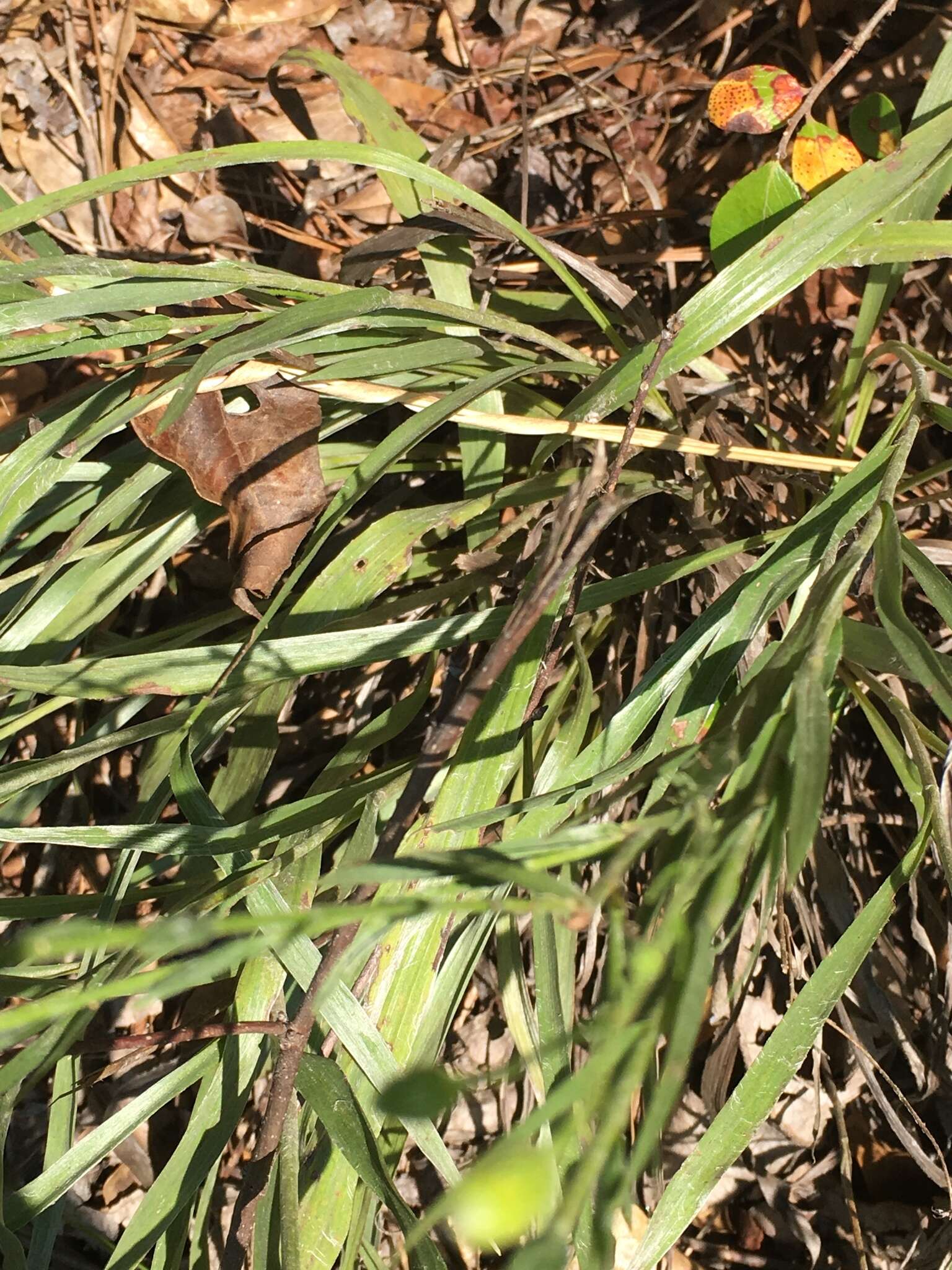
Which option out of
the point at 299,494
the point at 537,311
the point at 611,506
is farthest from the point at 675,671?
the point at 537,311

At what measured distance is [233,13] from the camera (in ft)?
5.56

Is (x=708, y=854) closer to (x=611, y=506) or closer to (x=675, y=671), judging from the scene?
(x=611, y=506)

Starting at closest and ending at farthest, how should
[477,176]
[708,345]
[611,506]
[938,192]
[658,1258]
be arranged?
[611,506], [658,1258], [708,345], [938,192], [477,176]

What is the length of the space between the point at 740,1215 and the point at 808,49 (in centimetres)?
177

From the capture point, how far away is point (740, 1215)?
1.42 m

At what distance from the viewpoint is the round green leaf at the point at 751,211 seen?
114 cm

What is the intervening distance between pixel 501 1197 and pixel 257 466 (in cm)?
102

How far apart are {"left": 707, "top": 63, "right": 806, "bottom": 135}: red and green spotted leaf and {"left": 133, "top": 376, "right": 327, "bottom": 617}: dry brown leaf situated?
0.68 m

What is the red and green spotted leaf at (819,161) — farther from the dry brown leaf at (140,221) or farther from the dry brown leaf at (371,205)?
the dry brown leaf at (140,221)

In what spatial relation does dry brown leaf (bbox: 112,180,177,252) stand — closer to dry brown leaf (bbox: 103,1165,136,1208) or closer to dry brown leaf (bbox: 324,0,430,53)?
dry brown leaf (bbox: 324,0,430,53)

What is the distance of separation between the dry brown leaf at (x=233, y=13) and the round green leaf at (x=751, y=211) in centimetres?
94

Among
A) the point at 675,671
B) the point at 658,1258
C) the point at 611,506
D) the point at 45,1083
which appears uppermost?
the point at 611,506

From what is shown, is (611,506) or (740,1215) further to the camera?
(740,1215)

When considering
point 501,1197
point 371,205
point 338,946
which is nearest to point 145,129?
point 371,205
